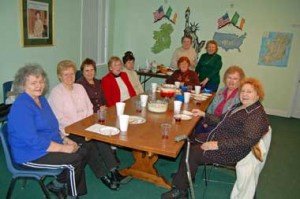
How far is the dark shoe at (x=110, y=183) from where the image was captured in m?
2.45

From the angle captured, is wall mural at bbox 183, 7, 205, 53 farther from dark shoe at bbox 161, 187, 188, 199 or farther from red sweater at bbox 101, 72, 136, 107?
dark shoe at bbox 161, 187, 188, 199

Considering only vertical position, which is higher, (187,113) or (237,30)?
(237,30)

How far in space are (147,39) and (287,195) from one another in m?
4.14

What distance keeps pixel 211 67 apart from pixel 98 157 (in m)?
2.73

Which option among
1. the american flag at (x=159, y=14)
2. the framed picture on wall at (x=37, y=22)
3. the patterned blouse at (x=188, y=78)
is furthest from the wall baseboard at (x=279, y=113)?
the framed picture on wall at (x=37, y=22)

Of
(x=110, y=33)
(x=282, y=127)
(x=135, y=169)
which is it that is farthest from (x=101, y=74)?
(x=282, y=127)

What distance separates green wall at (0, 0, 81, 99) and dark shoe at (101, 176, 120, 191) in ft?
5.68

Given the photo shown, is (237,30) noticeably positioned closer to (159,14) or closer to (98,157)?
(159,14)

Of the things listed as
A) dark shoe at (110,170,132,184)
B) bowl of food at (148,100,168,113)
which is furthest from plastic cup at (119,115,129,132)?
dark shoe at (110,170,132,184)

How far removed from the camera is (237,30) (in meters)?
5.23

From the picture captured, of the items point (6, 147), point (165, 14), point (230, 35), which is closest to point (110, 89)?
point (6, 147)

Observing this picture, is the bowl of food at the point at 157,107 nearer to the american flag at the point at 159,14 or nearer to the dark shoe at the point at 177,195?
the dark shoe at the point at 177,195

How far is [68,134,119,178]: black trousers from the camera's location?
7.99 ft

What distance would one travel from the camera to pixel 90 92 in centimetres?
286
